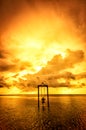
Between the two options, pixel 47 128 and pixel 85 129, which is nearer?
pixel 85 129

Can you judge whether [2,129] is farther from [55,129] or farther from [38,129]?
[55,129]

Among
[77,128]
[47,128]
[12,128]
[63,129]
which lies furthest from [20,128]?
[77,128]

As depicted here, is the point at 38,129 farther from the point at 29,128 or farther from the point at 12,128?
the point at 12,128

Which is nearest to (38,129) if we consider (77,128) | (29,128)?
(29,128)

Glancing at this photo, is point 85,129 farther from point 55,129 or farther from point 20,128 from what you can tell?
point 20,128

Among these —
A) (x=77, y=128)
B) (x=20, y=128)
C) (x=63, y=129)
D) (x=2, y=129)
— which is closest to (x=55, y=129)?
(x=63, y=129)

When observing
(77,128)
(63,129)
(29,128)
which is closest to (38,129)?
(29,128)

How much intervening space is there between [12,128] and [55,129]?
8.52 meters

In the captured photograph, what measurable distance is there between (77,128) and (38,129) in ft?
24.5

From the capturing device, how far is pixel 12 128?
139 ft

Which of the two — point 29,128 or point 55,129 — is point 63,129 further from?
point 29,128

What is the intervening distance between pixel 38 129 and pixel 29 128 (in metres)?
1.94

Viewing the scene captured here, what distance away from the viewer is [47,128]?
139ft

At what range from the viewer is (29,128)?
138 feet
